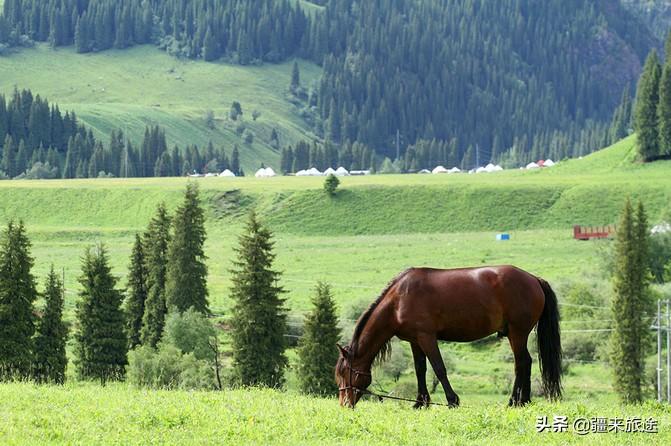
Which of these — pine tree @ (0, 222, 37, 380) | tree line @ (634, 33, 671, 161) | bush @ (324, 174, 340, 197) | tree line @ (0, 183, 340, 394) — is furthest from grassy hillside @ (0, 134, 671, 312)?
pine tree @ (0, 222, 37, 380)

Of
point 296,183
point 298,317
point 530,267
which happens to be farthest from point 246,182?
point 298,317

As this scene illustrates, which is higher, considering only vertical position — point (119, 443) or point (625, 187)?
point (119, 443)

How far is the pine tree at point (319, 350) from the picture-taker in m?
58.9

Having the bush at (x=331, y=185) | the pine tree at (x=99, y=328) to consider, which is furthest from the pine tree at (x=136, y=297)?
the bush at (x=331, y=185)

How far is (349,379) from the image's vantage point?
23.6 meters

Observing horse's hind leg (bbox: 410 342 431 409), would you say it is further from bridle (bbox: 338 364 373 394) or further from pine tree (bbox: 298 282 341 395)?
pine tree (bbox: 298 282 341 395)

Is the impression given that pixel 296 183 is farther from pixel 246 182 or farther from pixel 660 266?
pixel 660 266

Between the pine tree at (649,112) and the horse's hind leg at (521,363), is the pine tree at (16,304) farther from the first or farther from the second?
the pine tree at (649,112)

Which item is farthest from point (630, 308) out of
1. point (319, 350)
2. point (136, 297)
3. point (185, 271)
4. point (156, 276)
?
point (136, 297)

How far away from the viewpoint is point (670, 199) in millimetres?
152750

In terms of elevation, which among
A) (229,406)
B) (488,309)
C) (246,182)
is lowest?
(246,182)

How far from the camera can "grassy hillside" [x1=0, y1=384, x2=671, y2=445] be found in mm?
19375

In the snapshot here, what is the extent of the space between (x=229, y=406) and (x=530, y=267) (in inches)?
3784

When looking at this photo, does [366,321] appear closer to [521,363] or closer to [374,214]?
[521,363]
